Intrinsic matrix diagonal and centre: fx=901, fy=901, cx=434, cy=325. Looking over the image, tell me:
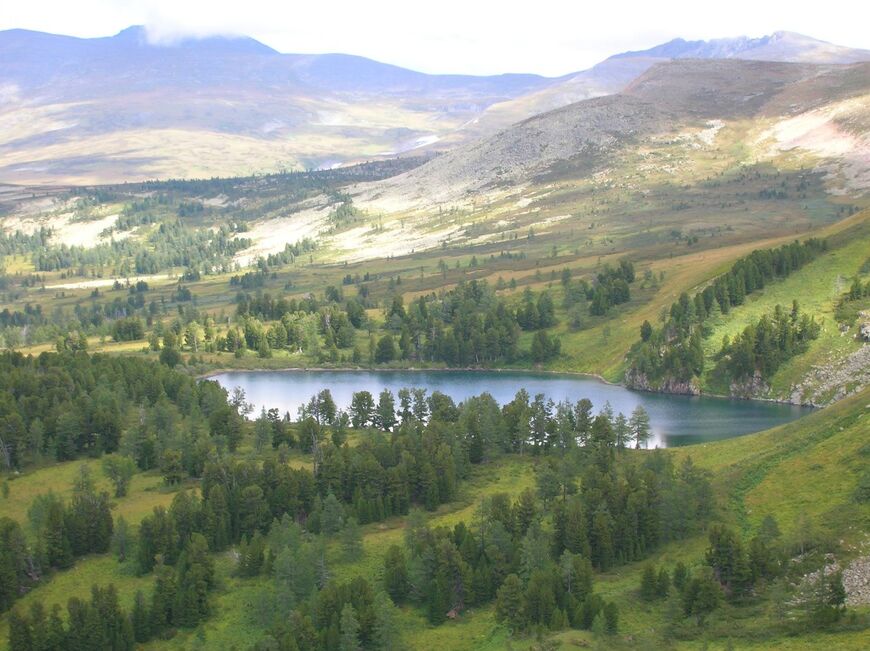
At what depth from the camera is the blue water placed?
136m

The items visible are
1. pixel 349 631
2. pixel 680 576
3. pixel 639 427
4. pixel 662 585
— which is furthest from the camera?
pixel 639 427

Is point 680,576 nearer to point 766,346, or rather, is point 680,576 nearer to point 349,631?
point 349,631

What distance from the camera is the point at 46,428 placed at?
127 meters

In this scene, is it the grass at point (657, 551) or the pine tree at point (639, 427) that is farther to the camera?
the pine tree at point (639, 427)

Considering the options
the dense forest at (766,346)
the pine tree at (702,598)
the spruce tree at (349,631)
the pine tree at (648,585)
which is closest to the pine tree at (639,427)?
the dense forest at (766,346)

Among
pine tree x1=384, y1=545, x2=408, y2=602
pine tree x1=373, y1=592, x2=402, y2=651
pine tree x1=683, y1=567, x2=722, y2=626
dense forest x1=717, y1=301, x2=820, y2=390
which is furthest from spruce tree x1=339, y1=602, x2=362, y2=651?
dense forest x1=717, y1=301, x2=820, y2=390

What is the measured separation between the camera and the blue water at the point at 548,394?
13612 cm

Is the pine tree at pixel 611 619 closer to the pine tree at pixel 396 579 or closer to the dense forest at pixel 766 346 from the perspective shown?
the pine tree at pixel 396 579

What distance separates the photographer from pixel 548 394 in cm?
16325

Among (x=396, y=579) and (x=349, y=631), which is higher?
(x=396, y=579)

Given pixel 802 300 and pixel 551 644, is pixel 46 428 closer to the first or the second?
pixel 551 644

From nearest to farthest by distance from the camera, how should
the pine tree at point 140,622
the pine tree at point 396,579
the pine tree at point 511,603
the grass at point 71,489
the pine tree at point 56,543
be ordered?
the pine tree at point 511,603
the pine tree at point 140,622
the pine tree at point 396,579
the pine tree at point 56,543
the grass at point 71,489

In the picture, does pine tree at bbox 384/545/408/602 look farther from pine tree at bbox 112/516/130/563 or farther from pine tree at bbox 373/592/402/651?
pine tree at bbox 112/516/130/563

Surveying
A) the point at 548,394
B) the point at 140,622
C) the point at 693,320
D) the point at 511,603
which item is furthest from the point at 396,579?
the point at 693,320
